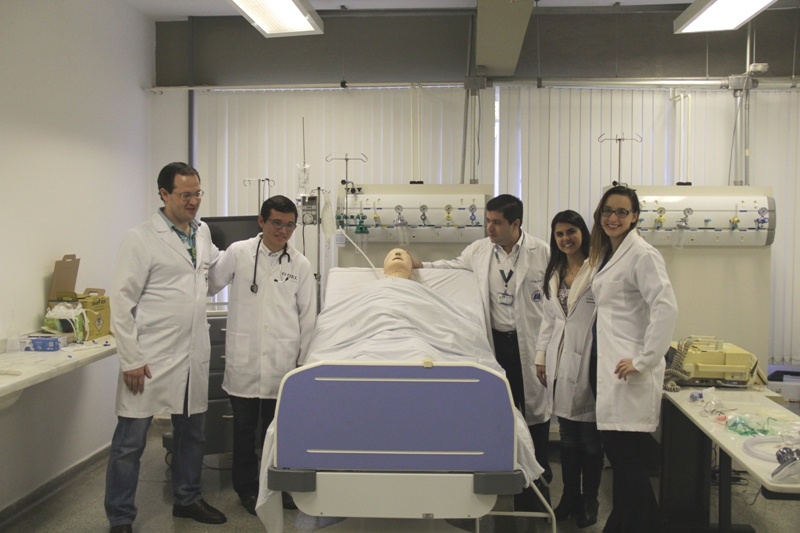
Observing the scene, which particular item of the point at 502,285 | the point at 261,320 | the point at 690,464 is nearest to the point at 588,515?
the point at 690,464

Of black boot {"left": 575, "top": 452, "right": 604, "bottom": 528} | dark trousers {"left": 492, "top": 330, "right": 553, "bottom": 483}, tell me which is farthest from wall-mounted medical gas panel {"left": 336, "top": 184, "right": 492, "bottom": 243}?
black boot {"left": 575, "top": 452, "right": 604, "bottom": 528}

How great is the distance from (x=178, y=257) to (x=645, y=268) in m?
1.82

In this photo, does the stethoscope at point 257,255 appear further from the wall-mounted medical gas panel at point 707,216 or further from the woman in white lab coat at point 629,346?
the wall-mounted medical gas panel at point 707,216

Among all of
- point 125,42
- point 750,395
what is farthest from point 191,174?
point 750,395

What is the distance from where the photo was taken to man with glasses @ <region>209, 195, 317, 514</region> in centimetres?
276

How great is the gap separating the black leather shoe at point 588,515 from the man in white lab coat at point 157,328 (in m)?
1.70

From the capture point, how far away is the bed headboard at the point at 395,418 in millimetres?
1757

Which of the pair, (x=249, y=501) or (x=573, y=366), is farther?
(x=249, y=501)

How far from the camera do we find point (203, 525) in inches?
111

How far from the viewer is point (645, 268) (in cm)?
221

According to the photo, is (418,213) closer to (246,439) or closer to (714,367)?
(246,439)

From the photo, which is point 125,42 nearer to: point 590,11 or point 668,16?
point 590,11

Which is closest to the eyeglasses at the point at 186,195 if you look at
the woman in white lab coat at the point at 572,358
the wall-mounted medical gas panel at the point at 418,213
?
the wall-mounted medical gas panel at the point at 418,213

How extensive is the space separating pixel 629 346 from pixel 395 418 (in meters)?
0.98
